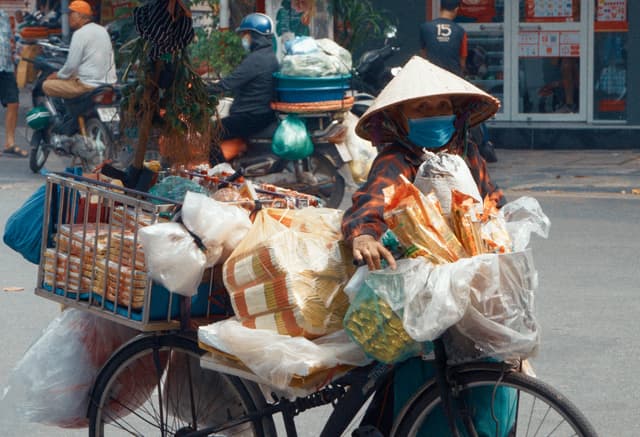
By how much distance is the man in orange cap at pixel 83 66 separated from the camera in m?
11.8

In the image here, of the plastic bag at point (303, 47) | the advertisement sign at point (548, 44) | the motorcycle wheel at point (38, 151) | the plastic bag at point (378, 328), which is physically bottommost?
the motorcycle wheel at point (38, 151)

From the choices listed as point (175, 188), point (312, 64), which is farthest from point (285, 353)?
point (312, 64)

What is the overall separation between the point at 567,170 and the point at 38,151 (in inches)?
221

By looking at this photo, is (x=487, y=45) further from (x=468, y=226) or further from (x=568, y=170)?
(x=468, y=226)

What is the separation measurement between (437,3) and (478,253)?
11.7 metres

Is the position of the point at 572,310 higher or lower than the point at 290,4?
lower

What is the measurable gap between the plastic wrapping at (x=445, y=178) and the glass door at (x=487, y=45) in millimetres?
10969

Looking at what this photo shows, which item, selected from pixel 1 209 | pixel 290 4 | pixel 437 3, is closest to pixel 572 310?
pixel 1 209

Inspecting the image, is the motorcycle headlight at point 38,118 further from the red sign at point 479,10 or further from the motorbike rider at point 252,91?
the red sign at point 479,10

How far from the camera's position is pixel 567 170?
12.2m

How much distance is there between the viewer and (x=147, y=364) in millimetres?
4098

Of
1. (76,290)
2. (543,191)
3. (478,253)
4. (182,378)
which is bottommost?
(543,191)

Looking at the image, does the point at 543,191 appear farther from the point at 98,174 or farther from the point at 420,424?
the point at 420,424

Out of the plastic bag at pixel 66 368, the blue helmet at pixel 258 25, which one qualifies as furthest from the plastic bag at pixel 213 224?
the blue helmet at pixel 258 25
